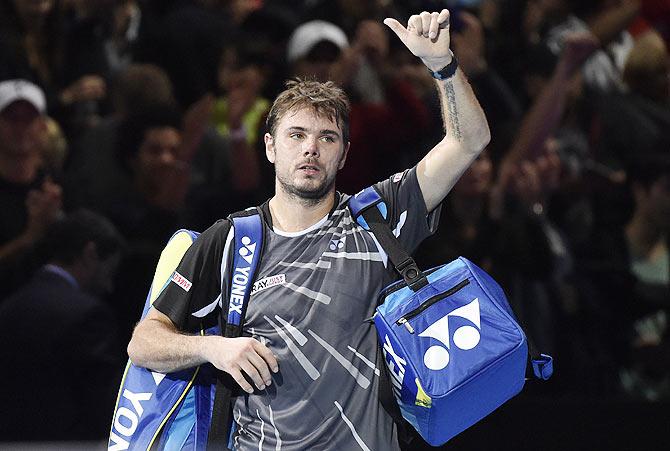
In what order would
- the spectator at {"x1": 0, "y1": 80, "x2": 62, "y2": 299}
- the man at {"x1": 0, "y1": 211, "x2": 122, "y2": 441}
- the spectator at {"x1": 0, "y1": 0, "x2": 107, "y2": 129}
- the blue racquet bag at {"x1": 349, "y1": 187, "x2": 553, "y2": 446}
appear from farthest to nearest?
1. the spectator at {"x1": 0, "y1": 0, "x2": 107, "y2": 129}
2. the spectator at {"x1": 0, "y1": 80, "x2": 62, "y2": 299}
3. the man at {"x1": 0, "y1": 211, "x2": 122, "y2": 441}
4. the blue racquet bag at {"x1": 349, "y1": 187, "x2": 553, "y2": 446}

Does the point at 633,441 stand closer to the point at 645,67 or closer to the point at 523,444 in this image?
the point at 523,444

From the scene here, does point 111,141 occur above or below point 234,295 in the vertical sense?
above

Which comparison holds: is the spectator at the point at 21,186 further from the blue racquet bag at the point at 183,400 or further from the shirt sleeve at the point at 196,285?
the shirt sleeve at the point at 196,285

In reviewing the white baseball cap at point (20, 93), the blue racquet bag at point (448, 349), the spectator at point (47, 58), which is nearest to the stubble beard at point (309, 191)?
the blue racquet bag at point (448, 349)

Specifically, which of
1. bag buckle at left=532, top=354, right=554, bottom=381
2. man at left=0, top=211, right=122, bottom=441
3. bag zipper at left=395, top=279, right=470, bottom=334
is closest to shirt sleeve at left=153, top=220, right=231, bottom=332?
bag zipper at left=395, top=279, right=470, bottom=334

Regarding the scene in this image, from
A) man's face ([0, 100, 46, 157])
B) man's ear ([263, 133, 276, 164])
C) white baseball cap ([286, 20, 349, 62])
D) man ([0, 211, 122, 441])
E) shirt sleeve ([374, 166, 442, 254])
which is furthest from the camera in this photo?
white baseball cap ([286, 20, 349, 62])

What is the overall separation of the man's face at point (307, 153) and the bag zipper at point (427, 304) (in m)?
0.53

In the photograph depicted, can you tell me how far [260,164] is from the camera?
664 cm

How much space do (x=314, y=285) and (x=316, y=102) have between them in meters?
0.61

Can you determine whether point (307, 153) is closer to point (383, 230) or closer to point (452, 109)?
point (383, 230)

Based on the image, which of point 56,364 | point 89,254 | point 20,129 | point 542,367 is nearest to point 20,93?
point 20,129

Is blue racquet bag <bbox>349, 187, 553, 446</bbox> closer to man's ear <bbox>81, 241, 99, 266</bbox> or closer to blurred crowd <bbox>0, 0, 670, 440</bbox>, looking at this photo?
blurred crowd <bbox>0, 0, 670, 440</bbox>

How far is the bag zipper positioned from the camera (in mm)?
3423

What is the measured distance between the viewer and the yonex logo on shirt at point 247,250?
3664 mm
